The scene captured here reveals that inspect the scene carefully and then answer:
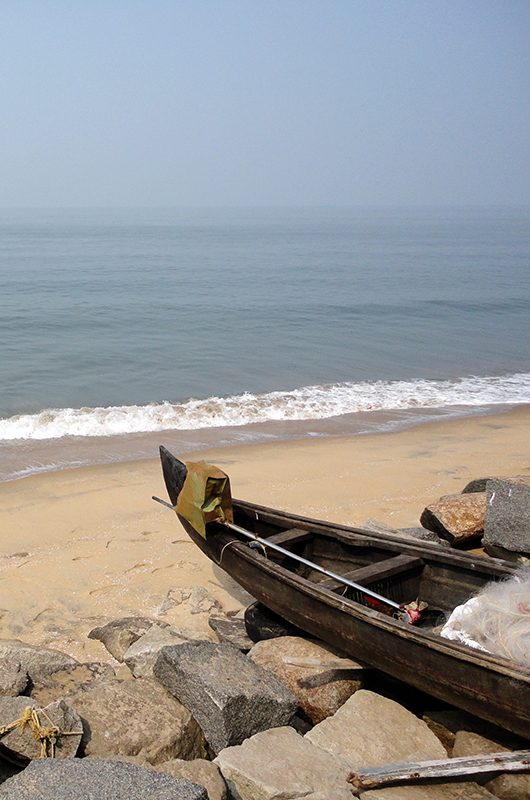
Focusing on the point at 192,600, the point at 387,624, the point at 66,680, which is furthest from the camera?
the point at 192,600

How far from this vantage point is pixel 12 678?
204 inches

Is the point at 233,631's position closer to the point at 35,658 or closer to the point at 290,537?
the point at 290,537

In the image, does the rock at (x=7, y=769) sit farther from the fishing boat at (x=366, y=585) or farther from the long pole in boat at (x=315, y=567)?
the long pole in boat at (x=315, y=567)

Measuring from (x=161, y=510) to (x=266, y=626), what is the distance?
345 centimetres

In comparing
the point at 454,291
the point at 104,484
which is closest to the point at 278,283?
the point at 454,291

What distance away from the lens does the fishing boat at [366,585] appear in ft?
16.4

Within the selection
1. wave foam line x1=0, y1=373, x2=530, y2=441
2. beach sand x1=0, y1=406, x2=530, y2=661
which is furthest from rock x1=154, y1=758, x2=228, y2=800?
wave foam line x1=0, y1=373, x2=530, y2=441

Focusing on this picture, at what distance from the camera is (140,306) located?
27516 mm

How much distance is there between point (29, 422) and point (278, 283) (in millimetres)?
22073

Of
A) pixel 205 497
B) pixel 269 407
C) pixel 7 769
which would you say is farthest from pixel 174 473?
pixel 269 407

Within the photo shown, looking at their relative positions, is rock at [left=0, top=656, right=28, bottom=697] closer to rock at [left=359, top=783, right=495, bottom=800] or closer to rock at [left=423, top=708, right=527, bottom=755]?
rock at [left=359, top=783, right=495, bottom=800]

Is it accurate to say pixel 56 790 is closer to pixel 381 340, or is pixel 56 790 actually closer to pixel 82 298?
pixel 381 340

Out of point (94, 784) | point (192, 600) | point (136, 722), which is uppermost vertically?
point (94, 784)

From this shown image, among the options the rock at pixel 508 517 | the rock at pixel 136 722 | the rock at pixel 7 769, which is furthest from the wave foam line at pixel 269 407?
the rock at pixel 7 769
